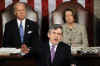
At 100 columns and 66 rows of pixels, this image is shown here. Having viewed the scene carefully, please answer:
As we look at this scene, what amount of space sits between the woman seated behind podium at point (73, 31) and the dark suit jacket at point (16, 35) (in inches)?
14.0

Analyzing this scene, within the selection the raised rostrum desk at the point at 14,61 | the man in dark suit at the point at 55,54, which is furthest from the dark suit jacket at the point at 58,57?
the raised rostrum desk at the point at 14,61

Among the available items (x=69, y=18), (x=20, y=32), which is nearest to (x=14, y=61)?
(x=20, y=32)

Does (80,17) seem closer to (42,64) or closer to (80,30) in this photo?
(80,30)

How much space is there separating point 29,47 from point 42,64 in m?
0.56

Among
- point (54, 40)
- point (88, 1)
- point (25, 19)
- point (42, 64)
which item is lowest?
point (42, 64)

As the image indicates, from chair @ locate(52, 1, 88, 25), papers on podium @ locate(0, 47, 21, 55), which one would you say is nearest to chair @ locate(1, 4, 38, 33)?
chair @ locate(52, 1, 88, 25)

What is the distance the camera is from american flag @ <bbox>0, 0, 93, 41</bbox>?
10.4ft

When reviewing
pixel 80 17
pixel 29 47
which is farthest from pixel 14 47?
pixel 80 17

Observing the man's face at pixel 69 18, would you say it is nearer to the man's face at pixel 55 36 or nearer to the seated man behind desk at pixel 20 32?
the seated man behind desk at pixel 20 32

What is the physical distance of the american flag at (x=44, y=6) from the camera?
3.17 meters

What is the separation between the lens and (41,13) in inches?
126

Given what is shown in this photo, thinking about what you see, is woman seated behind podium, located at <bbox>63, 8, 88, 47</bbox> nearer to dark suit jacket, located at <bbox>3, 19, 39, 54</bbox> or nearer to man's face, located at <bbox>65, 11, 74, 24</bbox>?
man's face, located at <bbox>65, 11, 74, 24</bbox>

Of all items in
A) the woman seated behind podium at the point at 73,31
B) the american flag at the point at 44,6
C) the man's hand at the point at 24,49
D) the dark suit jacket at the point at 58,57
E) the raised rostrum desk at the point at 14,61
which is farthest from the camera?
the american flag at the point at 44,6

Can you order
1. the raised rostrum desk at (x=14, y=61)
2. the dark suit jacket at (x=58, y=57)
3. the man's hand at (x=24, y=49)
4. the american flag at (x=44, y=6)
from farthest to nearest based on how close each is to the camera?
the american flag at (x=44, y=6) → the man's hand at (x=24, y=49) → the raised rostrum desk at (x=14, y=61) → the dark suit jacket at (x=58, y=57)
